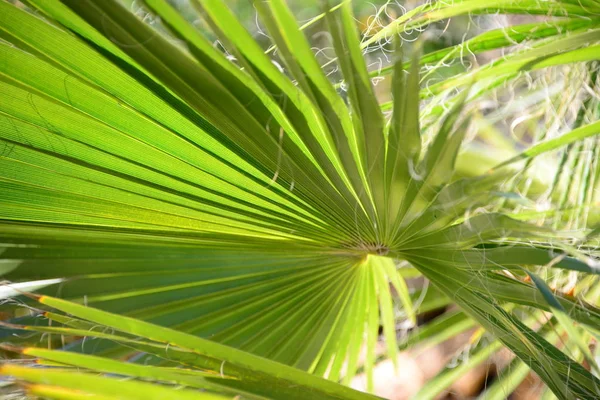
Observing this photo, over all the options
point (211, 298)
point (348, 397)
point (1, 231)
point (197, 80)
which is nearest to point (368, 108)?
point (197, 80)

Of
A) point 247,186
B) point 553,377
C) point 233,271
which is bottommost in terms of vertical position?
point 553,377

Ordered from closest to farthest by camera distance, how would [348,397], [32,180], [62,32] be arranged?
[348,397] < [62,32] < [32,180]

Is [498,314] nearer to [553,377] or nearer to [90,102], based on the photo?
[553,377]

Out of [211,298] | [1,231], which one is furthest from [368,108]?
[1,231]

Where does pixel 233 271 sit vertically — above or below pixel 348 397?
above

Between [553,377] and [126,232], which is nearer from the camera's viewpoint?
[553,377]

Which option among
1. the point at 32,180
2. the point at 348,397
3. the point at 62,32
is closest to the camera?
the point at 348,397
